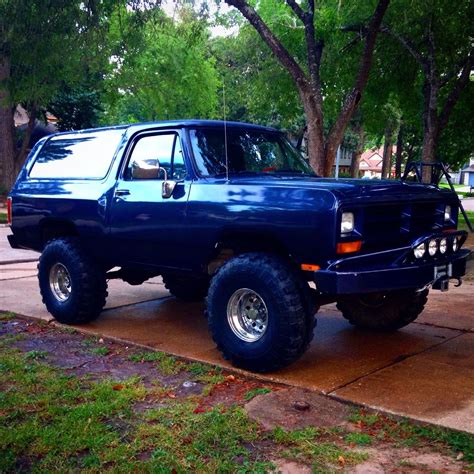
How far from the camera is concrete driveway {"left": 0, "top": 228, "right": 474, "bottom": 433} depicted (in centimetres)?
448

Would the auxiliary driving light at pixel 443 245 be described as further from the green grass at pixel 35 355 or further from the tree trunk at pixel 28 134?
the tree trunk at pixel 28 134

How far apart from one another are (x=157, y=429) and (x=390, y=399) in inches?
63.7

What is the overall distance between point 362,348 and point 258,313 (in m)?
1.22

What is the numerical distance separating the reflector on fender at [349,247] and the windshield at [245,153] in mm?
1482

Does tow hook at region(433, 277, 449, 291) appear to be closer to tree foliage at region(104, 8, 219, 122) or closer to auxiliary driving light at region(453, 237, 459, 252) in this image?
auxiliary driving light at region(453, 237, 459, 252)

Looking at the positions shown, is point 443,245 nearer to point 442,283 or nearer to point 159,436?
point 442,283

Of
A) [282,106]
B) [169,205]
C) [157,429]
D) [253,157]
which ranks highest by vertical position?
[282,106]

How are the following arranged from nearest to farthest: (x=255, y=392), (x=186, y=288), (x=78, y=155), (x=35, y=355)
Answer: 1. (x=255, y=392)
2. (x=35, y=355)
3. (x=78, y=155)
4. (x=186, y=288)

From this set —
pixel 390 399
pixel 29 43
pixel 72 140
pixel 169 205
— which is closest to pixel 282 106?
pixel 29 43

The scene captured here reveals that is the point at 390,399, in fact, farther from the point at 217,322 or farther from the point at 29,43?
the point at 29,43

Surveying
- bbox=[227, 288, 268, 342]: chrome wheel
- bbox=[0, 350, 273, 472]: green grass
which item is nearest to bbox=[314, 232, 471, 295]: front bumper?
bbox=[227, 288, 268, 342]: chrome wheel

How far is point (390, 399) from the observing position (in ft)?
14.6

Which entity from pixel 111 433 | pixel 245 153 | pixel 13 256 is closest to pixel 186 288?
pixel 245 153

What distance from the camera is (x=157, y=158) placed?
5.96 metres
